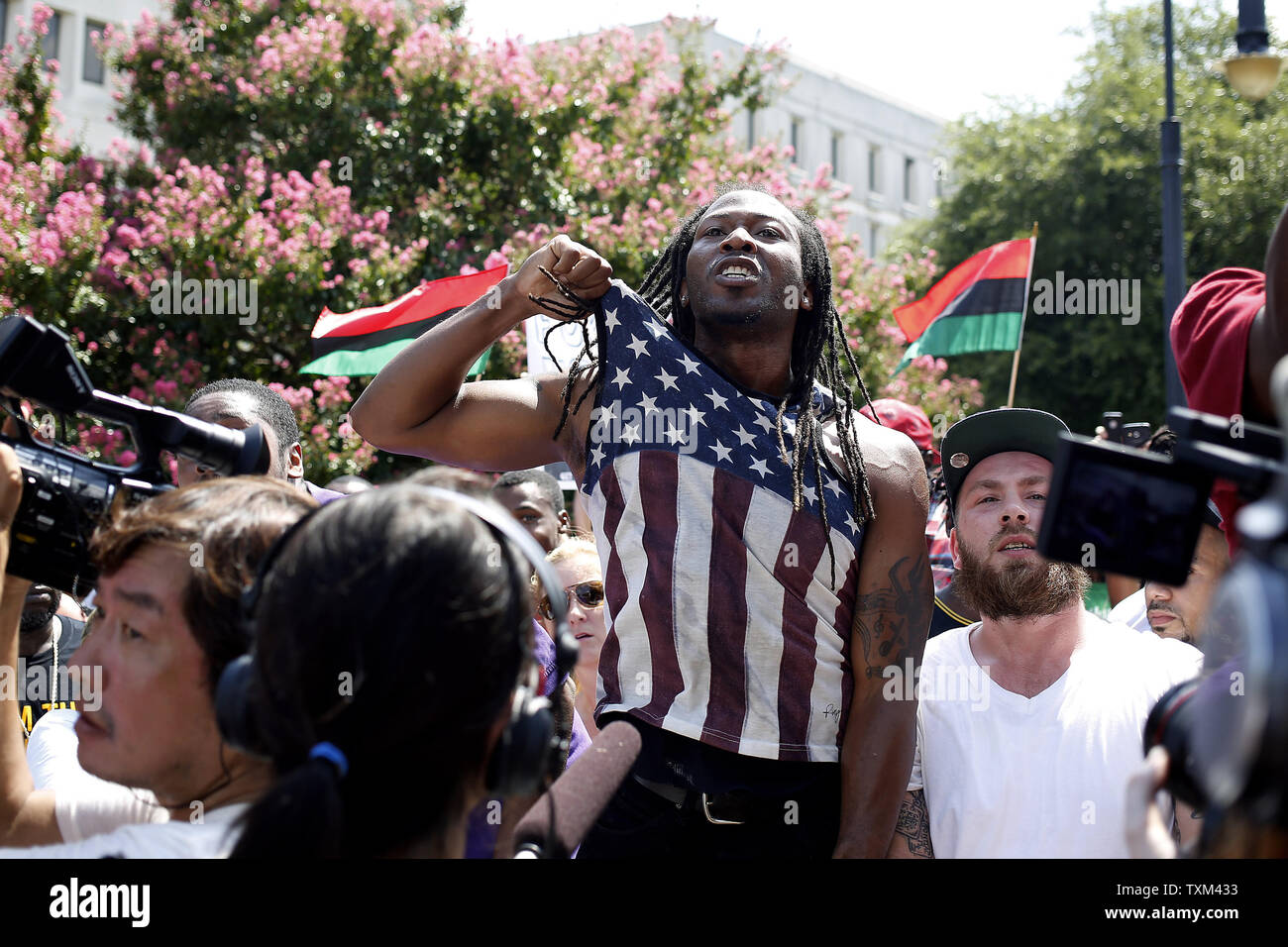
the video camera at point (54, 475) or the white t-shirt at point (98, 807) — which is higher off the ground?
the video camera at point (54, 475)

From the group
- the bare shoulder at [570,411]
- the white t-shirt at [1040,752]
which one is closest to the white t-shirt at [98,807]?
the bare shoulder at [570,411]

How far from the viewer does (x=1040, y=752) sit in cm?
306

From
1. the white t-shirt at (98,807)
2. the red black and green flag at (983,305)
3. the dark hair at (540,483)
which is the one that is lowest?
the white t-shirt at (98,807)

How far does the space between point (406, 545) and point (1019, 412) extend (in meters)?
2.48

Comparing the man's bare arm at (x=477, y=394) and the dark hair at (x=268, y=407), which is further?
the dark hair at (x=268, y=407)

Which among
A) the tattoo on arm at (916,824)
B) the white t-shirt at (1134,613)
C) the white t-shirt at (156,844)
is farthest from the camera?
the white t-shirt at (1134,613)

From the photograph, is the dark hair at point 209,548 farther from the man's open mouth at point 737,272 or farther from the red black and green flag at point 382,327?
the red black and green flag at point 382,327

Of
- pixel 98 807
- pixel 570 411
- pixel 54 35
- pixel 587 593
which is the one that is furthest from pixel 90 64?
pixel 98 807

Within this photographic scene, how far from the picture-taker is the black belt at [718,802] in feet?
8.73

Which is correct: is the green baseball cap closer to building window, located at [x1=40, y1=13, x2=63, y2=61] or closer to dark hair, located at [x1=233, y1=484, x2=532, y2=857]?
dark hair, located at [x1=233, y1=484, x2=532, y2=857]

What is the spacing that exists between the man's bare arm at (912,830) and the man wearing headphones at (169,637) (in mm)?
1561

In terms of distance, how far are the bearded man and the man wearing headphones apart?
1649 mm

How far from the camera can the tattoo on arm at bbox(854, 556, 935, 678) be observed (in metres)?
2.89

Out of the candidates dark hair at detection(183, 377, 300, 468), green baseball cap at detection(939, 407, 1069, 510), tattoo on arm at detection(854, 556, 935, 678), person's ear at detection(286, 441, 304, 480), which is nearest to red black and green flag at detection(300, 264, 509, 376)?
dark hair at detection(183, 377, 300, 468)
